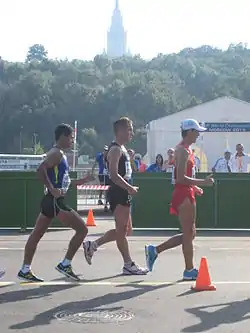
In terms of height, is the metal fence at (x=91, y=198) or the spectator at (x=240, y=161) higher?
the spectator at (x=240, y=161)

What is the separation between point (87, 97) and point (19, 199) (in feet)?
284

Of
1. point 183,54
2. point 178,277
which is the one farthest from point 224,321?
point 183,54

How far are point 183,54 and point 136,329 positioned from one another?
143357mm

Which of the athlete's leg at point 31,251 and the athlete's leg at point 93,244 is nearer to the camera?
the athlete's leg at point 31,251

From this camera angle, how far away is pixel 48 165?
8562mm

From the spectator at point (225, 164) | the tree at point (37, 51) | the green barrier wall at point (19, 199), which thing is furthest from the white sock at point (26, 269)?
the tree at point (37, 51)

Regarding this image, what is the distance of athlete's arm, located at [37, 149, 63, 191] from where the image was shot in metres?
8.51

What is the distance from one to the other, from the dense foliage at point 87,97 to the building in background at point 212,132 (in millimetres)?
47318

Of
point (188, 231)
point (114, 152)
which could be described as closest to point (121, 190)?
point (114, 152)

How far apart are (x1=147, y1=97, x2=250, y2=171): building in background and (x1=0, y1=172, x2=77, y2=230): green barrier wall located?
15.9 m

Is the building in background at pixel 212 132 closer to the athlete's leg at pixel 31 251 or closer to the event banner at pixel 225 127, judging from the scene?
the event banner at pixel 225 127

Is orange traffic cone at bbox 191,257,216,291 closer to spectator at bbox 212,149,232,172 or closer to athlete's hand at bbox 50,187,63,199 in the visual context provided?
athlete's hand at bbox 50,187,63,199

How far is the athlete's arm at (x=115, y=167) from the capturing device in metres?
8.86

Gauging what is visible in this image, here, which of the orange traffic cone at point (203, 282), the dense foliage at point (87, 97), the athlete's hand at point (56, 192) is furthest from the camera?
the dense foliage at point (87, 97)
